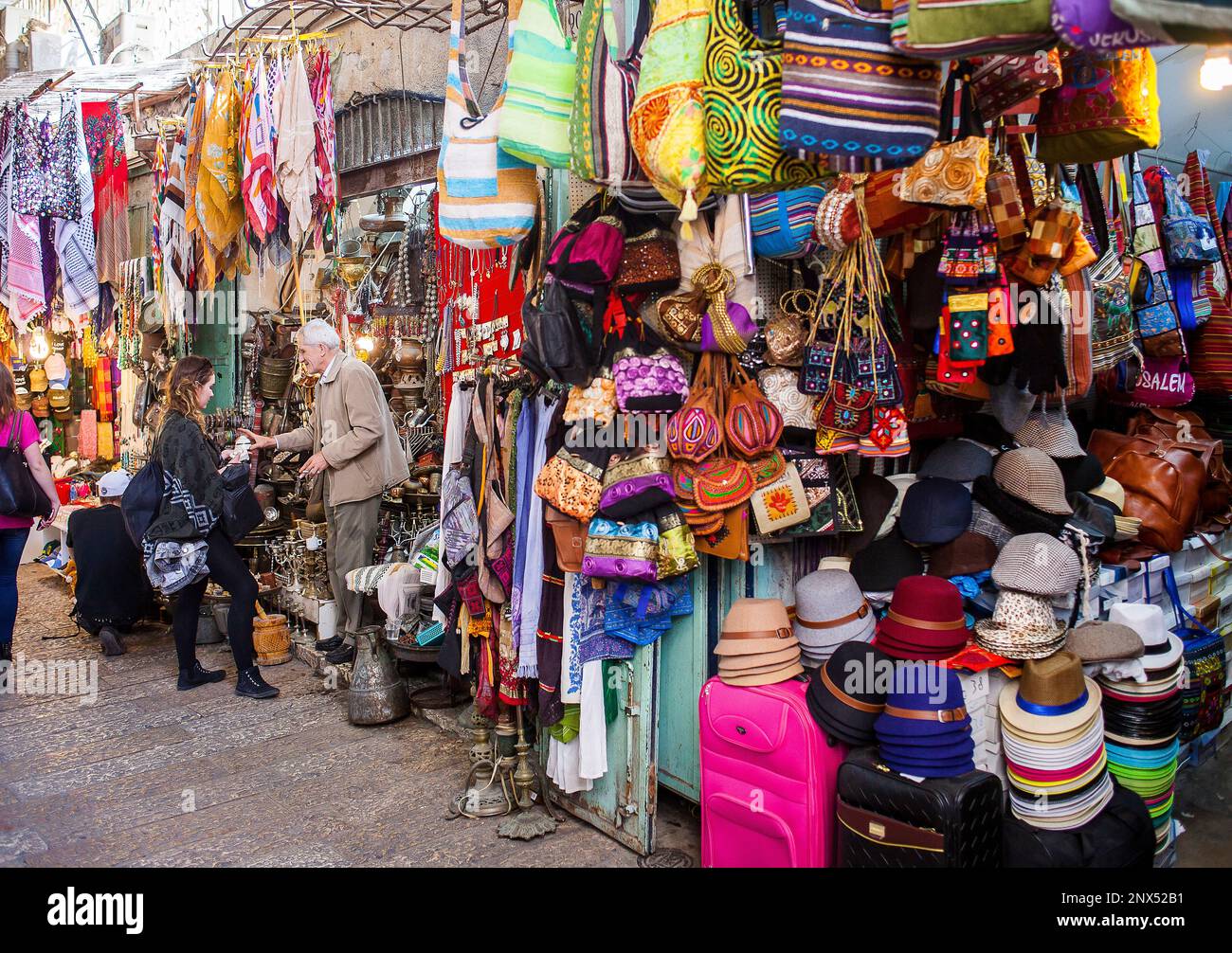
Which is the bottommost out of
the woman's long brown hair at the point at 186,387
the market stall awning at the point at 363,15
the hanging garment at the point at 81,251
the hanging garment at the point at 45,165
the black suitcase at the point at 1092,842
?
the black suitcase at the point at 1092,842

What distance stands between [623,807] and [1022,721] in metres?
1.38

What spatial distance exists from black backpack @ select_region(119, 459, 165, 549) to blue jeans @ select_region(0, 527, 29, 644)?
697 millimetres

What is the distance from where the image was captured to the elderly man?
4988 millimetres

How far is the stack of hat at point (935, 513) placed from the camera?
3082 mm

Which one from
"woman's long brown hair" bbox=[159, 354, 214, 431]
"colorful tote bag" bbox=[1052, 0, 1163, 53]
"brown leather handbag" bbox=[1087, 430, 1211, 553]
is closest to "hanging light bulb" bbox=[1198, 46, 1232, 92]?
"brown leather handbag" bbox=[1087, 430, 1211, 553]

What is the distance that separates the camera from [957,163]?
2324 mm

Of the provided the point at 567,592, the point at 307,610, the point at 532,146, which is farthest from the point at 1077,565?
the point at 307,610

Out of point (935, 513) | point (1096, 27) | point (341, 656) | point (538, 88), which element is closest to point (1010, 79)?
point (1096, 27)

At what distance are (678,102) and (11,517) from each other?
4464mm

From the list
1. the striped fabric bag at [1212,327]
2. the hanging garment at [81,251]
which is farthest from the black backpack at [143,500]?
the striped fabric bag at [1212,327]

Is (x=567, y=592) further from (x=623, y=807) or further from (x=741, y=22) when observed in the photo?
(x=741, y=22)

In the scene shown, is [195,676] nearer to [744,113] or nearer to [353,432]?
[353,432]

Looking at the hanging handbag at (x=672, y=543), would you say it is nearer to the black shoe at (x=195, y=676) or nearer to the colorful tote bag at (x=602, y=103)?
the colorful tote bag at (x=602, y=103)

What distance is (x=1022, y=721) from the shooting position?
2594mm
